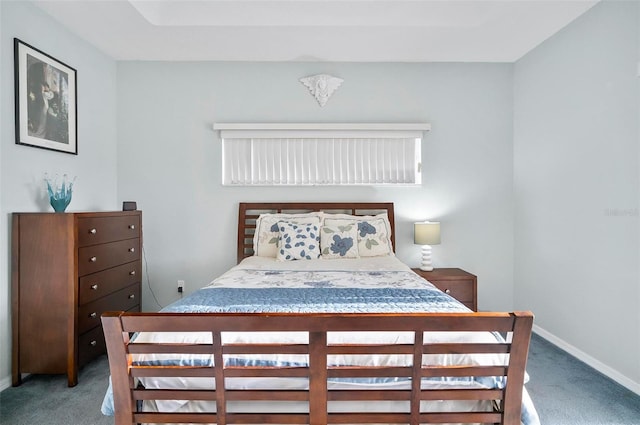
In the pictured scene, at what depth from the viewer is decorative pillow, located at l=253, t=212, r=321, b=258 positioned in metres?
3.28

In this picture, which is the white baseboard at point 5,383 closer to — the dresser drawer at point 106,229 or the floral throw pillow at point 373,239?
the dresser drawer at point 106,229

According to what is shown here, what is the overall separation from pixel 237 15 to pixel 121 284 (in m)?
2.42

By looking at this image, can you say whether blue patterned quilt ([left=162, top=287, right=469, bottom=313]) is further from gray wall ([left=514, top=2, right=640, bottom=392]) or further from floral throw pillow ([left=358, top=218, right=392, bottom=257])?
gray wall ([left=514, top=2, right=640, bottom=392])

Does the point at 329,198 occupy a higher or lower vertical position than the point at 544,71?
lower

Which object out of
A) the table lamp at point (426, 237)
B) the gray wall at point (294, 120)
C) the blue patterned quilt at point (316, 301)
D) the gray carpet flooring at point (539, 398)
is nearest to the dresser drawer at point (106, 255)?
the gray wall at point (294, 120)

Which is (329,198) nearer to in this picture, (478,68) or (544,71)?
(478,68)

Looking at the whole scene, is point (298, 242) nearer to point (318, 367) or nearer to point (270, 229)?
point (270, 229)

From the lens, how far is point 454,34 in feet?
9.95

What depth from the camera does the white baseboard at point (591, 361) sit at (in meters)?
2.31

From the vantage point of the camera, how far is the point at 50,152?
9.12 feet

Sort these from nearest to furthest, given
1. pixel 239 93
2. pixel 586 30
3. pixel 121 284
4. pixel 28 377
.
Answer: pixel 28 377
pixel 586 30
pixel 121 284
pixel 239 93

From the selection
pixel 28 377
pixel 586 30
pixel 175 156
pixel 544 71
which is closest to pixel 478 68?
pixel 544 71

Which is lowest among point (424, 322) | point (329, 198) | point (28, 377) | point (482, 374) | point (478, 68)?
point (28, 377)

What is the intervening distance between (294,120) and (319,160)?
0.49m
